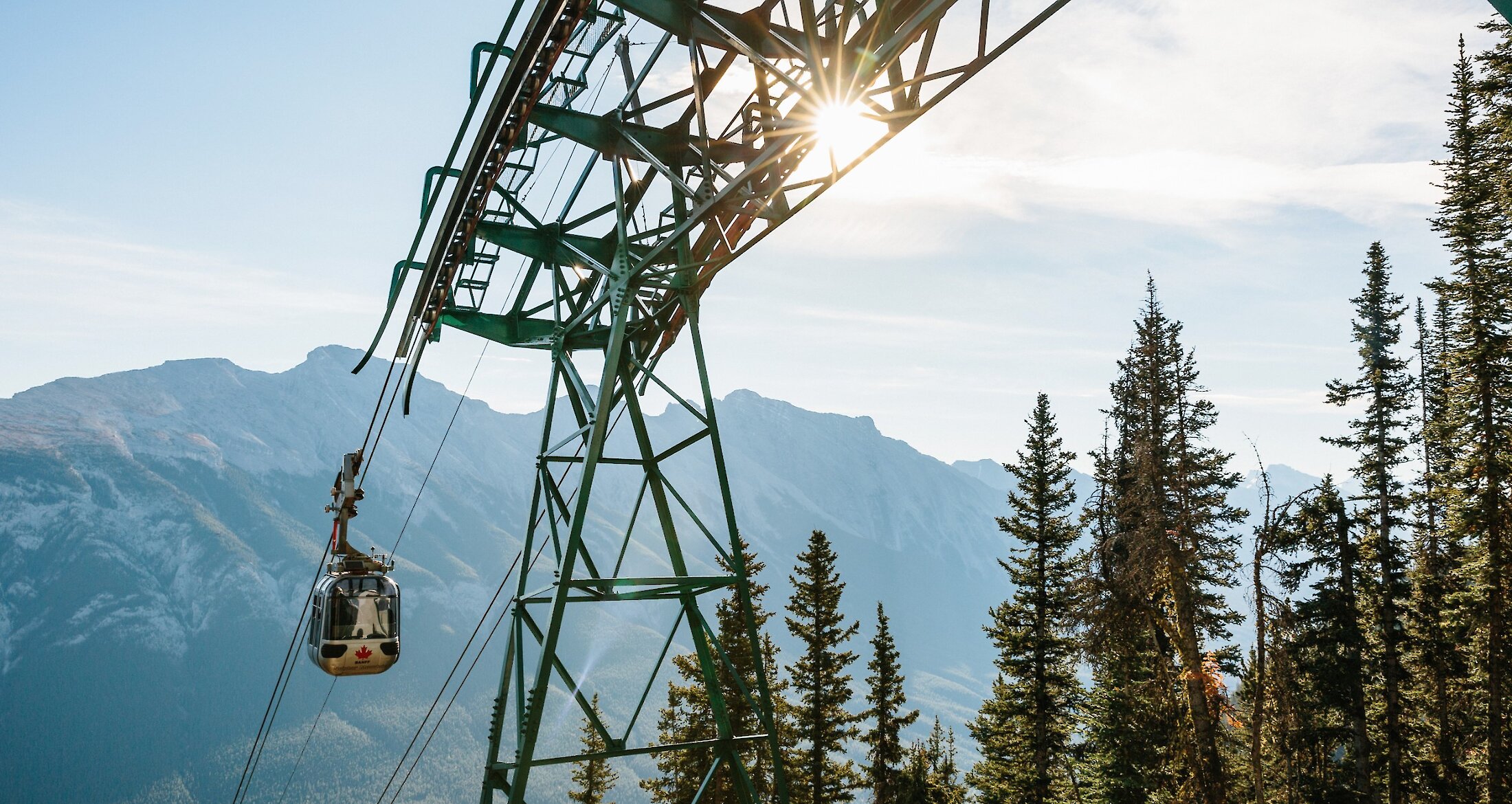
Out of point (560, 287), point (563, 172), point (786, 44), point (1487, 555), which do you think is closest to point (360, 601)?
point (560, 287)

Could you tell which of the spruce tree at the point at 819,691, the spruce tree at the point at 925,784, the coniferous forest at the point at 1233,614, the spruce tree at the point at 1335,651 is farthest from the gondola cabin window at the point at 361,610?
the spruce tree at the point at 925,784

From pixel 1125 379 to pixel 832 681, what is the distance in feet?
48.3

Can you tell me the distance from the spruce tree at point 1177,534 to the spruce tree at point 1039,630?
7.97 ft

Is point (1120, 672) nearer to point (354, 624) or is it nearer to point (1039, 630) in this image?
point (1039, 630)

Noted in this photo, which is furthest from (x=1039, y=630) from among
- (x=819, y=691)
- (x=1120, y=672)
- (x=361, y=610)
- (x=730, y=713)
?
(x=361, y=610)

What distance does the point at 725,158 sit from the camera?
37.5 ft

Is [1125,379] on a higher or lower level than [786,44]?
higher

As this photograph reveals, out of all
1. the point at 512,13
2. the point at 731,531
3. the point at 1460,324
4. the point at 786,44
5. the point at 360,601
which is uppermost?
the point at 1460,324

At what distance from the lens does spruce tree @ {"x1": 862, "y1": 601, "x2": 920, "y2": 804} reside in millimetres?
36500

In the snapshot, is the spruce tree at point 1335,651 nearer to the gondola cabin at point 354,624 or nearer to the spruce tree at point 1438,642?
the spruce tree at point 1438,642

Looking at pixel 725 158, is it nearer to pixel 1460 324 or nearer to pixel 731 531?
pixel 731 531

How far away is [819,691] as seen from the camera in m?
34.5

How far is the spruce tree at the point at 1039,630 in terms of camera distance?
30.3 m

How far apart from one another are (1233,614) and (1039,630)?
6580mm
